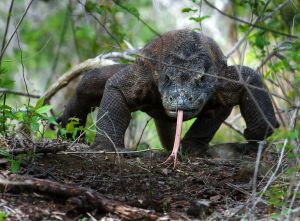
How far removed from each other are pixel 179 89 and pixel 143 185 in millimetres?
1039

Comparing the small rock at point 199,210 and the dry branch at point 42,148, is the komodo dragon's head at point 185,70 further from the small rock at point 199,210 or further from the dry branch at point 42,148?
the small rock at point 199,210

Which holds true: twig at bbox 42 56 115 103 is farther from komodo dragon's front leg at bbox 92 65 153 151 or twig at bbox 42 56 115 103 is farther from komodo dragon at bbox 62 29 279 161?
komodo dragon's front leg at bbox 92 65 153 151

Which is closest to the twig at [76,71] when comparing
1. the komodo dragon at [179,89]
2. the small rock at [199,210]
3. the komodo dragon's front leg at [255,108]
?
the komodo dragon at [179,89]

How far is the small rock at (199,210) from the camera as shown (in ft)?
12.1

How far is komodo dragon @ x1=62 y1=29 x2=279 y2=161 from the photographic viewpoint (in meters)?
5.11

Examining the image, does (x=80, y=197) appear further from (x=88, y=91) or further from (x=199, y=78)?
(x=88, y=91)

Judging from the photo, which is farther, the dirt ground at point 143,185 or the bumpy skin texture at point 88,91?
the bumpy skin texture at point 88,91

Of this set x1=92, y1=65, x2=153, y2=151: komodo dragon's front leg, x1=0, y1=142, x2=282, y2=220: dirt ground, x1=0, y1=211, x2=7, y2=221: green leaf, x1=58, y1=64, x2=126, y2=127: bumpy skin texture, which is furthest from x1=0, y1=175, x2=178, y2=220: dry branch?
x1=58, y1=64, x2=126, y2=127: bumpy skin texture

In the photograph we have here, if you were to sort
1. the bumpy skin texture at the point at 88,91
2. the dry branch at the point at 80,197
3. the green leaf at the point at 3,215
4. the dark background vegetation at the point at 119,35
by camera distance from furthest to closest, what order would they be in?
the dark background vegetation at the point at 119,35 → the bumpy skin texture at the point at 88,91 → the dry branch at the point at 80,197 → the green leaf at the point at 3,215

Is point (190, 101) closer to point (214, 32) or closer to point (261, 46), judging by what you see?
point (261, 46)

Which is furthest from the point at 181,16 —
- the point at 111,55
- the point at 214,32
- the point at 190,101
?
the point at 190,101

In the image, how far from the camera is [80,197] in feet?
11.5

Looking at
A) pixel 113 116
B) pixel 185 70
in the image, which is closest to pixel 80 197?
pixel 185 70

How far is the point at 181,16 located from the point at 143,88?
4492 mm
